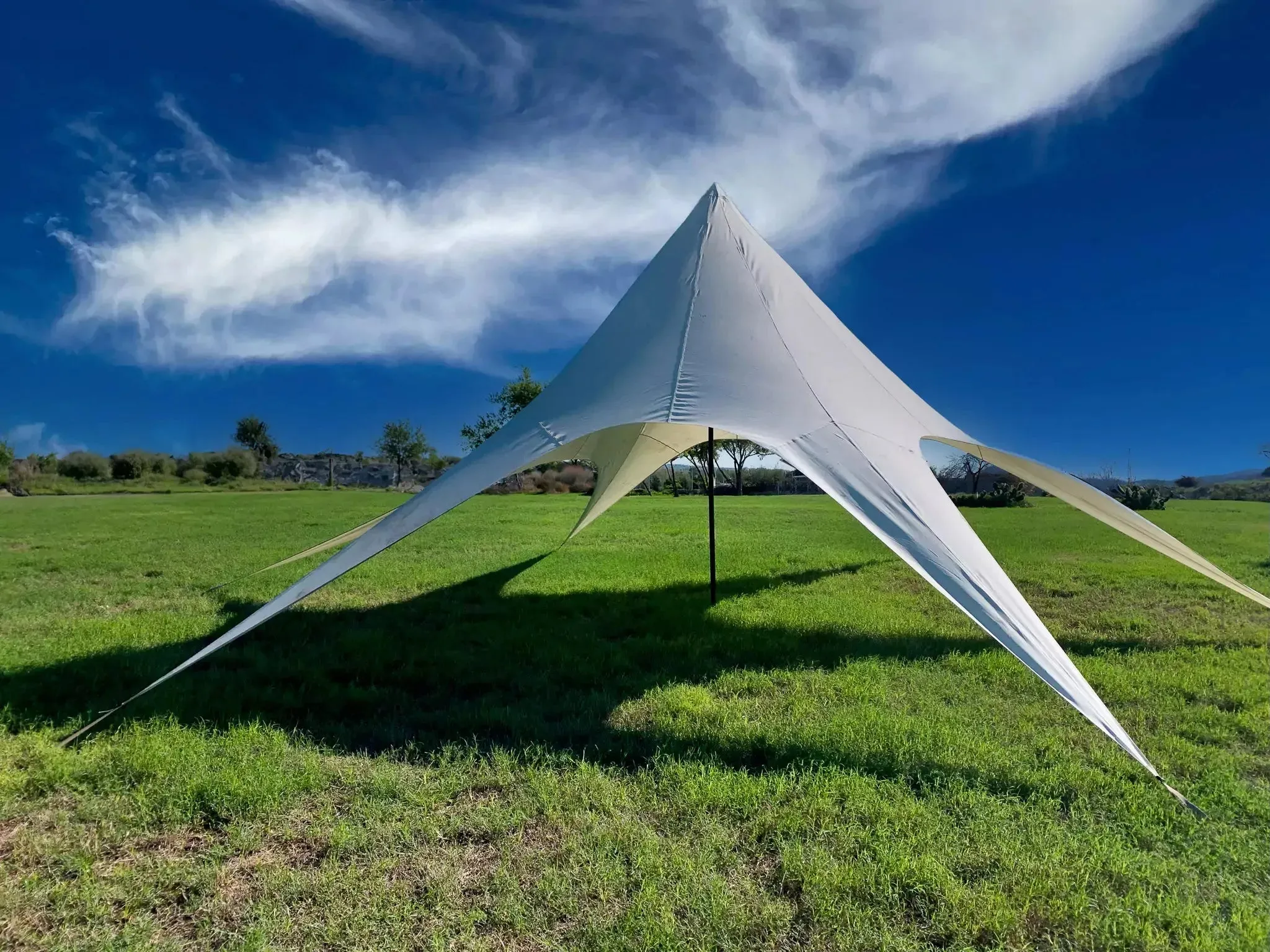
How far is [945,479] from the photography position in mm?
19828

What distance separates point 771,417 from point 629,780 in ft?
6.05

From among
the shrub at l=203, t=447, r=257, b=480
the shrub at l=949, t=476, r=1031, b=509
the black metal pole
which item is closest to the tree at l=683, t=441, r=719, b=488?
the black metal pole

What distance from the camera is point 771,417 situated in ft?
11.3

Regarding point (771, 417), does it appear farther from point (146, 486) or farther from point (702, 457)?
point (146, 486)

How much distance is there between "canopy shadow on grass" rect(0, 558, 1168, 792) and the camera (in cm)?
295

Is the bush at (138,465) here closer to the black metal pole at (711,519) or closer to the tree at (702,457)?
the tree at (702,457)

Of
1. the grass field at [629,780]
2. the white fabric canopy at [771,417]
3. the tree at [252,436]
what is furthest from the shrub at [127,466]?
the white fabric canopy at [771,417]

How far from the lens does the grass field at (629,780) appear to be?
1833 millimetres

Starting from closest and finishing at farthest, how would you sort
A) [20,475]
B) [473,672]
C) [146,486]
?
[473,672]
[146,486]
[20,475]

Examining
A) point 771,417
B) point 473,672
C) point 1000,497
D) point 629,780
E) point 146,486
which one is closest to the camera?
point 629,780

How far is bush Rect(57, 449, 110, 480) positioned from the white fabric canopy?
37.4 m

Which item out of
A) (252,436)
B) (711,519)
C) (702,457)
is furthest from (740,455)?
(252,436)

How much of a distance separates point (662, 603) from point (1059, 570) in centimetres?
482

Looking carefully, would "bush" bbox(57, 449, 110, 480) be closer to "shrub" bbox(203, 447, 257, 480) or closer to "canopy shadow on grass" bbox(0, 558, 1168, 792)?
"shrub" bbox(203, 447, 257, 480)
